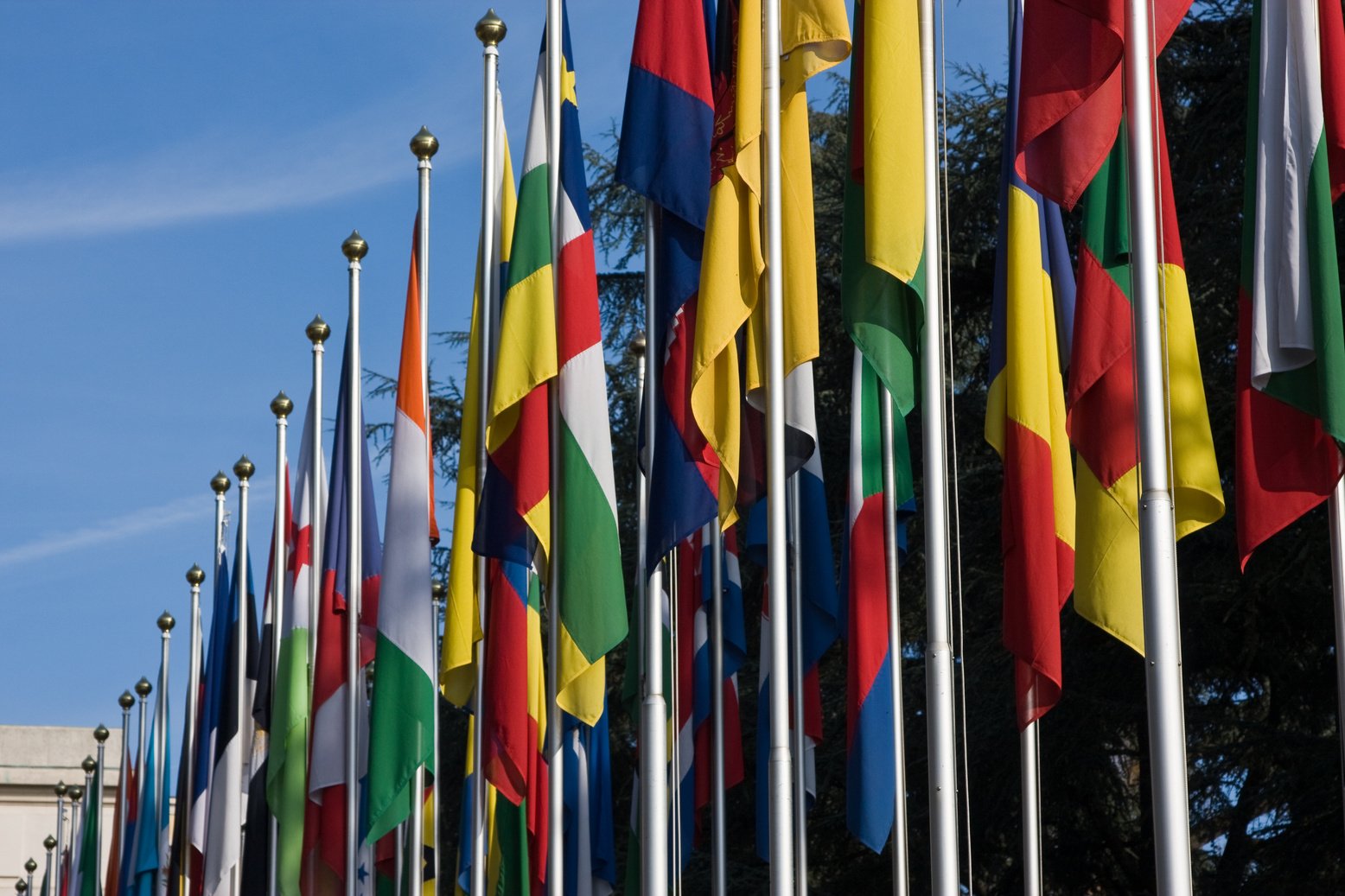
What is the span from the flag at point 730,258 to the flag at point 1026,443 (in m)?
1.12

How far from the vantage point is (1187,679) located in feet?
56.0

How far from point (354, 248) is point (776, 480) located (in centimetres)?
540

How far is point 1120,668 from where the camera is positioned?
54.1ft

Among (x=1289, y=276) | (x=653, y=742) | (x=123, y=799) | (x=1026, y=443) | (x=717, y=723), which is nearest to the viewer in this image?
(x=1289, y=276)

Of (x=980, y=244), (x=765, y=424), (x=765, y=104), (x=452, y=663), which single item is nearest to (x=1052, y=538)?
(x=765, y=424)

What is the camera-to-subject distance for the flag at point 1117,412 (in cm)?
832

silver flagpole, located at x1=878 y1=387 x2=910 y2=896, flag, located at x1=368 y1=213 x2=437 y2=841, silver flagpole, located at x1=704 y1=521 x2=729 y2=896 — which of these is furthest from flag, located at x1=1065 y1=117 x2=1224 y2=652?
flag, located at x1=368 y1=213 x2=437 y2=841

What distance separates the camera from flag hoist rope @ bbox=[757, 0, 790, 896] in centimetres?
815

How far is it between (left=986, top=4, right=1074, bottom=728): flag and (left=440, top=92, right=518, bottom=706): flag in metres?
2.92

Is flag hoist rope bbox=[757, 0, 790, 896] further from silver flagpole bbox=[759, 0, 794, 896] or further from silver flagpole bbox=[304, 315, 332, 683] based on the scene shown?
silver flagpole bbox=[304, 315, 332, 683]

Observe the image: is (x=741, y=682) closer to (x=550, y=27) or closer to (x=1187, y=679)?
(x=1187, y=679)

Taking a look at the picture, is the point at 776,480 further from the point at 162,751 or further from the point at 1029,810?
the point at 162,751

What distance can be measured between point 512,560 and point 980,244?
370 inches

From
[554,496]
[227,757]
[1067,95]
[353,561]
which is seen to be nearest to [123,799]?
[227,757]
